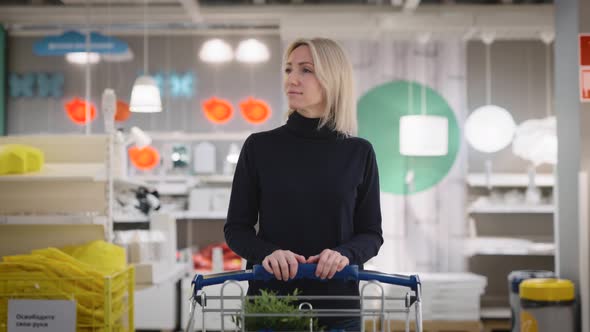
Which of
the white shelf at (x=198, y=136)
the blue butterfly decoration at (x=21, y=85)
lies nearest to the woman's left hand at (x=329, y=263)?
the white shelf at (x=198, y=136)

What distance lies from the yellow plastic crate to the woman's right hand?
4.55ft

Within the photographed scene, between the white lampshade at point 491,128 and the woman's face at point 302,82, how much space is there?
5.95m

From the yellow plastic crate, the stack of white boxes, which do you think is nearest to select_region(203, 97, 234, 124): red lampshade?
the stack of white boxes

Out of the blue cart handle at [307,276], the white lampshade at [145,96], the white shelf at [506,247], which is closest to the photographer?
the blue cart handle at [307,276]

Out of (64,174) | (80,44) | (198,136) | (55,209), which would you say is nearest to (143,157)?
(198,136)

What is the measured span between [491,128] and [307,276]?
627 cm

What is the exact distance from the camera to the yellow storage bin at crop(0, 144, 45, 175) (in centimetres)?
404

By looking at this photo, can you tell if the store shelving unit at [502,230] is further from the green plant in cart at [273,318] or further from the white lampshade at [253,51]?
the green plant in cart at [273,318]

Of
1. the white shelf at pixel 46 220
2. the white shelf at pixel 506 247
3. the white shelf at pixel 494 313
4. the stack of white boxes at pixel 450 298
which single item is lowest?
the white shelf at pixel 494 313

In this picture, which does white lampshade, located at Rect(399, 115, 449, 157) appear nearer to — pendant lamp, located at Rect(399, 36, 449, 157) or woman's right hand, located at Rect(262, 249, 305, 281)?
pendant lamp, located at Rect(399, 36, 449, 157)

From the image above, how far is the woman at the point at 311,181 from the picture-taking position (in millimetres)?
1848

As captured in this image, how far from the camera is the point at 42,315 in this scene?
2695mm

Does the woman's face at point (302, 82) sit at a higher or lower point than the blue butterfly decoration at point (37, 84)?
lower

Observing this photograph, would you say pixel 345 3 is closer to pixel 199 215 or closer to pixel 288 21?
pixel 288 21
